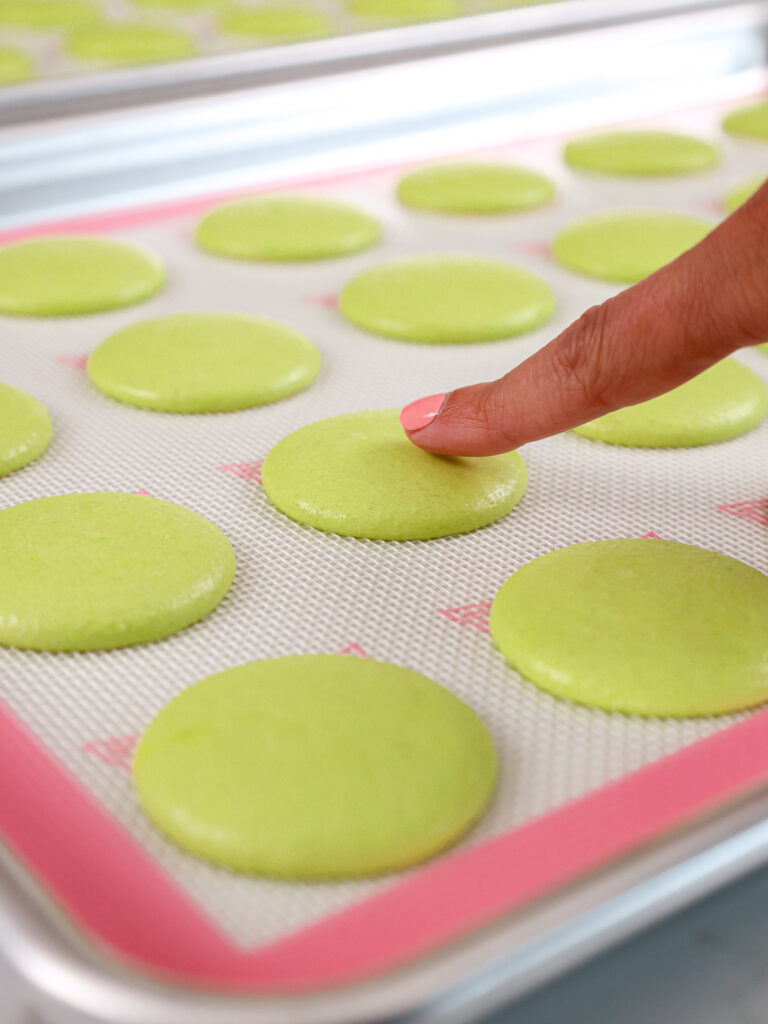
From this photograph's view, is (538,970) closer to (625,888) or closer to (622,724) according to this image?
(625,888)

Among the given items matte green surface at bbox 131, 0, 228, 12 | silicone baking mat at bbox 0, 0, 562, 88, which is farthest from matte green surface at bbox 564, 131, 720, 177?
matte green surface at bbox 131, 0, 228, 12

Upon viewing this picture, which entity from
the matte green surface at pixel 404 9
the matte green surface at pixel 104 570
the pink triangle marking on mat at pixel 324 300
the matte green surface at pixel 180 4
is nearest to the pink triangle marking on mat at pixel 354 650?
the matte green surface at pixel 104 570

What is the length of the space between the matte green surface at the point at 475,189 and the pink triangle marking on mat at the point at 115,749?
1.24 meters

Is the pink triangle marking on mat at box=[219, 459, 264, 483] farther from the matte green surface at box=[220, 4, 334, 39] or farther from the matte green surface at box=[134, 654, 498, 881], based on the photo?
the matte green surface at box=[220, 4, 334, 39]

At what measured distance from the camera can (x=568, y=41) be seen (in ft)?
7.45

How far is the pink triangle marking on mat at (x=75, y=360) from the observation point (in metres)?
1.32

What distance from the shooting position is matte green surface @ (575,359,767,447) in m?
1.16

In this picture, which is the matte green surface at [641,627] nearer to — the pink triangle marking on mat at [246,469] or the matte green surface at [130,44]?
the pink triangle marking on mat at [246,469]

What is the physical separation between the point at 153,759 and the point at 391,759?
15cm

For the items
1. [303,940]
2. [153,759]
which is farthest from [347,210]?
[303,940]

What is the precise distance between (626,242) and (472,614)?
0.90 m

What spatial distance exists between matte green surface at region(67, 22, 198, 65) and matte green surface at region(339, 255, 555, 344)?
0.83 meters

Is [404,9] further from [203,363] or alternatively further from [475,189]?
[203,363]

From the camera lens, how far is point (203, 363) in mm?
1261
